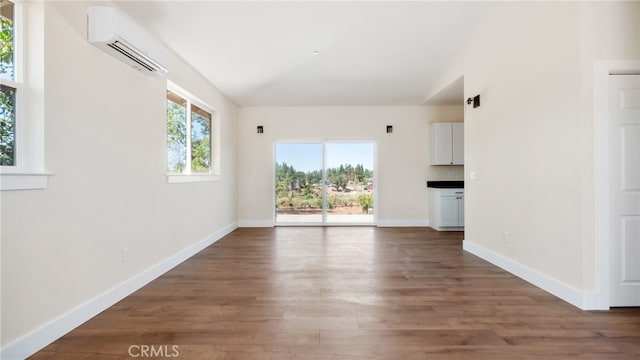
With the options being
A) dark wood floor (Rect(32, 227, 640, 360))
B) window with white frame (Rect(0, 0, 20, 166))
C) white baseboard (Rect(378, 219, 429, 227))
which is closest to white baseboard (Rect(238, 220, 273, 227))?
white baseboard (Rect(378, 219, 429, 227))

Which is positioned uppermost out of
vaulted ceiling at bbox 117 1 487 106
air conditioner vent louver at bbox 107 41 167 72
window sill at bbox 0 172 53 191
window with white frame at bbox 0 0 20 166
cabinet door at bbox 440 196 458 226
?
vaulted ceiling at bbox 117 1 487 106

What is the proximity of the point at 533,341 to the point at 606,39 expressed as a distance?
8.06 ft

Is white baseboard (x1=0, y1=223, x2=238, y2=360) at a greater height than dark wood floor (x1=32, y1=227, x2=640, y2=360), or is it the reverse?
white baseboard (x1=0, y1=223, x2=238, y2=360)

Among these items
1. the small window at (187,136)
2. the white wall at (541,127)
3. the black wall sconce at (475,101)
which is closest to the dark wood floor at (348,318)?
the white wall at (541,127)

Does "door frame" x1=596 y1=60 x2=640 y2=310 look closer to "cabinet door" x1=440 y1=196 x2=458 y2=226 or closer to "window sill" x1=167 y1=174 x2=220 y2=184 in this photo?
"cabinet door" x1=440 y1=196 x2=458 y2=226

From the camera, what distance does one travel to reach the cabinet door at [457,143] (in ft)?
20.4

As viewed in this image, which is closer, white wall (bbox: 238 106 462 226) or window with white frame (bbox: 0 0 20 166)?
window with white frame (bbox: 0 0 20 166)

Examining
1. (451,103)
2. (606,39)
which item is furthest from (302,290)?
(451,103)

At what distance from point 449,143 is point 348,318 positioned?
493cm

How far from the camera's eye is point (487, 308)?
98.0 inches

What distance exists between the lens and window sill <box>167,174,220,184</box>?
367 centimetres

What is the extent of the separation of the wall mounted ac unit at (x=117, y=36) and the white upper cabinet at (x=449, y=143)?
5312 millimetres

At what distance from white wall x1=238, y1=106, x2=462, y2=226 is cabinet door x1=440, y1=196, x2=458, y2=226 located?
0.59 metres

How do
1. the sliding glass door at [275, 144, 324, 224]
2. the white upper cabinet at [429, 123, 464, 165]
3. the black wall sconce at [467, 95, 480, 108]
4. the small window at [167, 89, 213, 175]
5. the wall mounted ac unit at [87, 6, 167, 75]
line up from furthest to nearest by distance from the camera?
1. the sliding glass door at [275, 144, 324, 224]
2. the white upper cabinet at [429, 123, 464, 165]
3. the black wall sconce at [467, 95, 480, 108]
4. the small window at [167, 89, 213, 175]
5. the wall mounted ac unit at [87, 6, 167, 75]
